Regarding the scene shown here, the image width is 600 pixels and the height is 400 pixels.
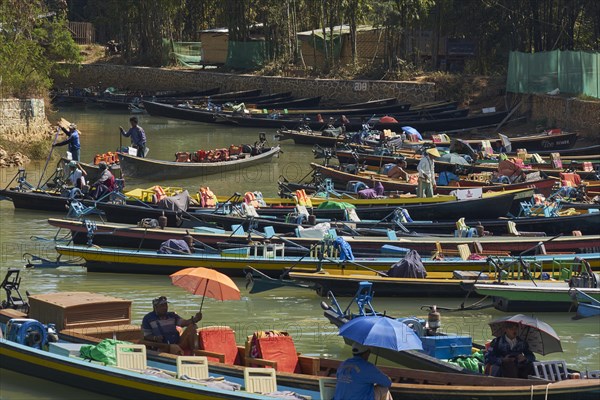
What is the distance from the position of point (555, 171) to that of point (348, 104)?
22045 mm

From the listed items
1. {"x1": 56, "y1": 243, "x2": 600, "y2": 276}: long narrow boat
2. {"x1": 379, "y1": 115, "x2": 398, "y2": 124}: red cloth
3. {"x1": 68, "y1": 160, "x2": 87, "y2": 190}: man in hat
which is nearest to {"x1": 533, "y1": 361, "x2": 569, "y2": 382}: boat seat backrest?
{"x1": 56, "y1": 243, "x2": 600, "y2": 276}: long narrow boat

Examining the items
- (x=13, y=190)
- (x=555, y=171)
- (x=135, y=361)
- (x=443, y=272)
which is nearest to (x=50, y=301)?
(x=135, y=361)

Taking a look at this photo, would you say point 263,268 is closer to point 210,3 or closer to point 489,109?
point 489,109

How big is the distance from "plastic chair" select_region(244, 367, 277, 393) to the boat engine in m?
2.82

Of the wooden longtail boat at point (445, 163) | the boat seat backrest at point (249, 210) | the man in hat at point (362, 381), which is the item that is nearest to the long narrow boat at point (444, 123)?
the wooden longtail boat at point (445, 163)

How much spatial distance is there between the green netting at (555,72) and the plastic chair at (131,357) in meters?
28.2

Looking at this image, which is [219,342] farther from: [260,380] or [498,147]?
[498,147]

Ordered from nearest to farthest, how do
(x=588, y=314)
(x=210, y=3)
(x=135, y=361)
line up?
(x=135, y=361)
(x=588, y=314)
(x=210, y=3)

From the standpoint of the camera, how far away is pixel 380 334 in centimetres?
1180

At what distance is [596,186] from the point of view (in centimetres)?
2741

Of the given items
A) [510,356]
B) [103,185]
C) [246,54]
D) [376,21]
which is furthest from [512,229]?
[246,54]

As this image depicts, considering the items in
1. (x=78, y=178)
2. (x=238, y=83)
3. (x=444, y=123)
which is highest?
(x=238, y=83)

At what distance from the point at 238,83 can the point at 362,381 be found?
1838 inches

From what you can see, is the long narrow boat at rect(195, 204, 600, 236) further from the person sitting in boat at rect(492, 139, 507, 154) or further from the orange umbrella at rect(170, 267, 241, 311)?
the person sitting in boat at rect(492, 139, 507, 154)
